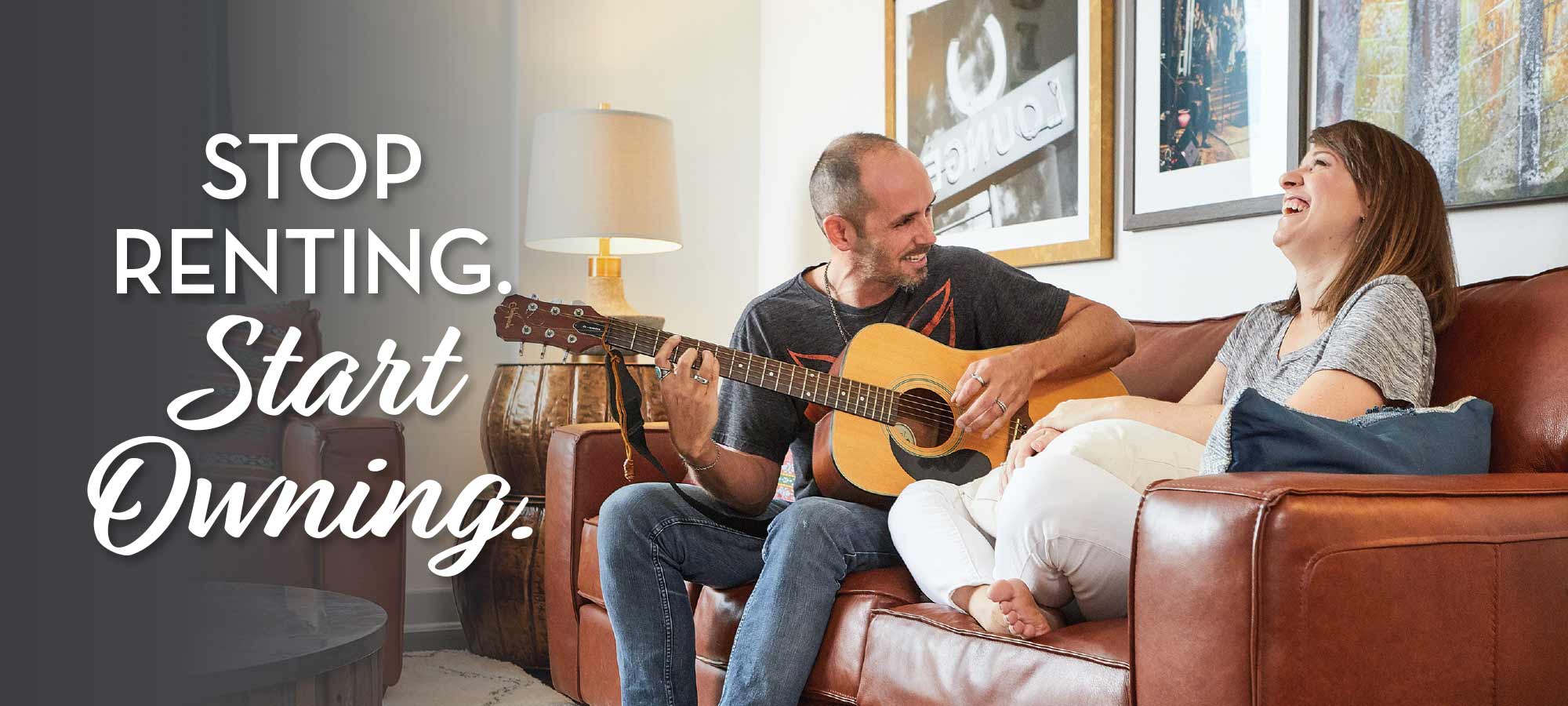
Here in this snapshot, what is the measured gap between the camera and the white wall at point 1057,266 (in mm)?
1829

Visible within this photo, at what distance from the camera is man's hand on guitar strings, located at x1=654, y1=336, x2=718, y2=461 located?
1733 mm

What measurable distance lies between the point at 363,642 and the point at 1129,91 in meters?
1.79

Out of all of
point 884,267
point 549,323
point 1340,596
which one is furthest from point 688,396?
point 1340,596

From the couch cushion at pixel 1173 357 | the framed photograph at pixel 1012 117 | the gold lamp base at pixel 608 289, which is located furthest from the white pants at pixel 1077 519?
the gold lamp base at pixel 608 289

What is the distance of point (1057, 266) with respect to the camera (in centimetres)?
267

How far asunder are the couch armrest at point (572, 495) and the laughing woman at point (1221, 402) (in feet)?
2.82

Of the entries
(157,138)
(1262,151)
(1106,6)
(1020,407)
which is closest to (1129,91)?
(1106,6)

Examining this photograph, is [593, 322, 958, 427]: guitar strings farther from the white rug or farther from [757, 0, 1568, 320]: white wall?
the white rug

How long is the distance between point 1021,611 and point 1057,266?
1451mm

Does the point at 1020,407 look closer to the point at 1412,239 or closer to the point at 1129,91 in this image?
the point at 1412,239

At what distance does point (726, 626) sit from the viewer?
5.93ft

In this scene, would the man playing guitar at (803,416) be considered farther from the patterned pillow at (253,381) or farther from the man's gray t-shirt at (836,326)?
the patterned pillow at (253,381)

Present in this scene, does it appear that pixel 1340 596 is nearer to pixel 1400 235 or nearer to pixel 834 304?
pixel 1400 235

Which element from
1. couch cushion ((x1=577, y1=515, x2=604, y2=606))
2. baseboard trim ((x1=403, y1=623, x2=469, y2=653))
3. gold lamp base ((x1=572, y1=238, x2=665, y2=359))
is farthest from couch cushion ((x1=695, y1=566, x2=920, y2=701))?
baseboard trim ((x1=403, y1=623, x2=469, y2=653))
